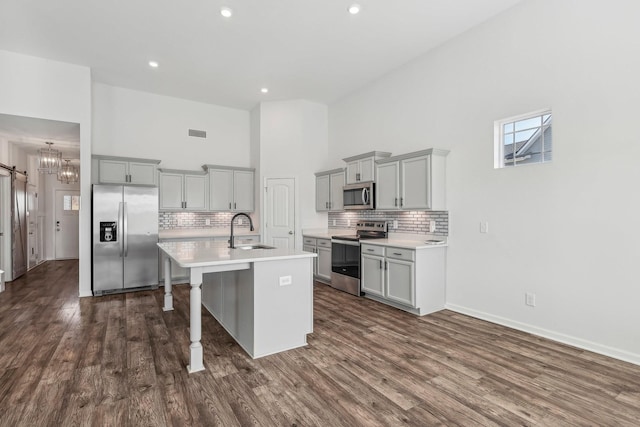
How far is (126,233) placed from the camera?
17.5ft

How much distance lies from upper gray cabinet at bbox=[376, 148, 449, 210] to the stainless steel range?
1.91 feet

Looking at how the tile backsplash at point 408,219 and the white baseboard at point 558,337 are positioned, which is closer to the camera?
the white baseboard at point 558,337

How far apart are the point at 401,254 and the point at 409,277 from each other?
31 cm

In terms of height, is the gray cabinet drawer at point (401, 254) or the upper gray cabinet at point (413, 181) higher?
the upper gray cabinet at point (413, 181)

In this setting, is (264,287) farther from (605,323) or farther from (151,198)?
(151,198)

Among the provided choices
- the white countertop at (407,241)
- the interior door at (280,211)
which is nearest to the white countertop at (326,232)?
the white countertop at (407,241)

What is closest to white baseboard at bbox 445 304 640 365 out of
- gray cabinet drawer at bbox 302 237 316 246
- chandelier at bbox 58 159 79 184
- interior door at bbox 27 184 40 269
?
gray cabinet drawer at bbox 302 237 316 246

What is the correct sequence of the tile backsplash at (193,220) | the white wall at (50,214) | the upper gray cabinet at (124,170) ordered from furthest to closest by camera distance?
the white wall at (50,214)
the tile backsplash at (193,220)
the upper gray cabinet at (124,170)

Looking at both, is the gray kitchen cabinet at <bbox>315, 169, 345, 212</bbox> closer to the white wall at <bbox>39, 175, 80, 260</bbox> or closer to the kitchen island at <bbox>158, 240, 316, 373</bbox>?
the kitchen island at <bbox>158, 240, 316, 373</bbox>

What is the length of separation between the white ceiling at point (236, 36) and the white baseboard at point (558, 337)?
3.62 meters

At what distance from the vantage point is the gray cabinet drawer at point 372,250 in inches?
184

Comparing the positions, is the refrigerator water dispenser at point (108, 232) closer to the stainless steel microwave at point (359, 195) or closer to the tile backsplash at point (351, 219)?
the tile backsplash at point (351, 219)

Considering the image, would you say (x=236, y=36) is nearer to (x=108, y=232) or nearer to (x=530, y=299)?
(x=108, y=232)

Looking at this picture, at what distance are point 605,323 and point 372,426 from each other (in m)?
2.57
